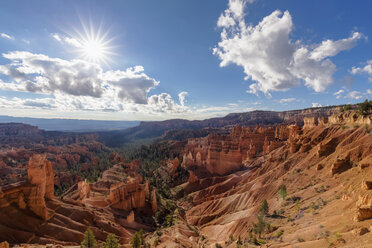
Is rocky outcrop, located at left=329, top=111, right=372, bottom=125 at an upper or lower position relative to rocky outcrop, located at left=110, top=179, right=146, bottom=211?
upper

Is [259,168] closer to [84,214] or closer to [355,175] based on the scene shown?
[355,175]

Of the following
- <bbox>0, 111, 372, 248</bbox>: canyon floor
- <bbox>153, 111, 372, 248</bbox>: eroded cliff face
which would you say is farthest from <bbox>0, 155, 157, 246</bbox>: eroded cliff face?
<bbox>153, 111, 372, 248</bbox>: eroded cliff face

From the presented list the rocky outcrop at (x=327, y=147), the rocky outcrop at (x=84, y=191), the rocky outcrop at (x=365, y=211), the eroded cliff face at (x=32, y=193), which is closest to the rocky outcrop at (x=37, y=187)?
the eroded cliff face at (x=32, y=193)

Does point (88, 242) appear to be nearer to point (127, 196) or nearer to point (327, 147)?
point (127, 196)

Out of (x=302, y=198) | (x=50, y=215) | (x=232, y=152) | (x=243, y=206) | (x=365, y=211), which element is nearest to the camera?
(x=365, y=211)

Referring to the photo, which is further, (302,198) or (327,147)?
(327,147)

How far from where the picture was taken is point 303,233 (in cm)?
1962

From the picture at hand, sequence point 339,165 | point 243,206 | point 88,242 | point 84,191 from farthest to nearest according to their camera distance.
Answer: point 84,191 → point 243,206 → point 339,165 → point 88,242

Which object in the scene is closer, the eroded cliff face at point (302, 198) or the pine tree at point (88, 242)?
the eroded cliff face at point (302, 198)

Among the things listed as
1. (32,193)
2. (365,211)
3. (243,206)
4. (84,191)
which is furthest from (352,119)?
(84,191)

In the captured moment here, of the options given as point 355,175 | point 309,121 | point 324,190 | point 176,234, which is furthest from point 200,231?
point 309,121

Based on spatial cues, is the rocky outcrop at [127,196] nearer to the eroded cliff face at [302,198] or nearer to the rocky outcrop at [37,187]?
the eroded cliff face at [302,198]

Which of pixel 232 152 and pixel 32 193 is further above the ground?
pixel 32 193

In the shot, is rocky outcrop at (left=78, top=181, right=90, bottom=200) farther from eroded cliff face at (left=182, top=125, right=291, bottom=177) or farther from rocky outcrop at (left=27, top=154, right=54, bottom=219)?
eroded cliff face at (left=182, top=125, right=291, bottom=177)
